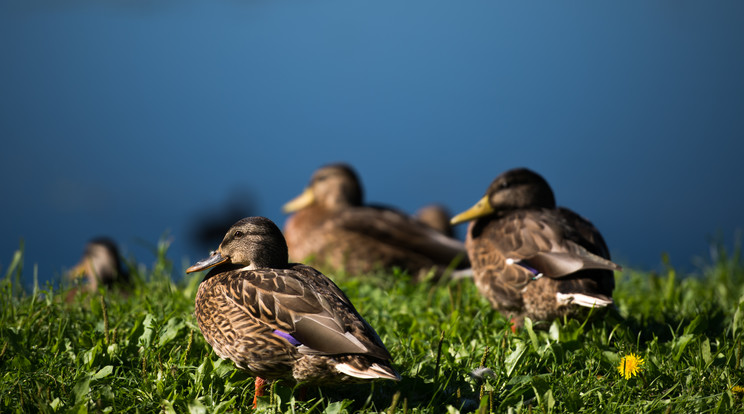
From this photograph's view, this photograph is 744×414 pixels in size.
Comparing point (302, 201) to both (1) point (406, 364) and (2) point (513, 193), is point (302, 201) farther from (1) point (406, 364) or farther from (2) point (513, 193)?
(1) point (406, 364)

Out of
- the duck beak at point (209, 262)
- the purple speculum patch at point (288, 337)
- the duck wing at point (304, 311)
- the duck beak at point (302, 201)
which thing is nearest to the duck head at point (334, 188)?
the duck beak at point (302, 201)

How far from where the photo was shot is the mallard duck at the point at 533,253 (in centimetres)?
430

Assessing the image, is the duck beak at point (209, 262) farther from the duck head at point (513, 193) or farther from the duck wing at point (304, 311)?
the duck head at point (513, 193)

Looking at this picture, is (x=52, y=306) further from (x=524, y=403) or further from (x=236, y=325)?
(x=524, y=403)

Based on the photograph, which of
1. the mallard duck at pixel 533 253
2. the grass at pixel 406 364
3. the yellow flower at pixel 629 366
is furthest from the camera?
the mallard duck at pixel 533 253

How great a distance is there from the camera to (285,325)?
314 cm

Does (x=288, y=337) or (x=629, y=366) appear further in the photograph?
(x=629, y=366)

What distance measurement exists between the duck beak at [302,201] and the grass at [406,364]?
4.14 m

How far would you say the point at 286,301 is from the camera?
10.6 feet

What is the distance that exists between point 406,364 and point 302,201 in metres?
5.43

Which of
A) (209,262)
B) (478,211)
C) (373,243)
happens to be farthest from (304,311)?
(373,243)

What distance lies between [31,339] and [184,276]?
74.6 inches

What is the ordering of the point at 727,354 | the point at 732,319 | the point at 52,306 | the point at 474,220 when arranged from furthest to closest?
the point at 474,220, the point at 732,319, the point at 52,306, the point at 727,354

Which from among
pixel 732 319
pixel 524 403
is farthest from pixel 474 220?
pixel 524 403
